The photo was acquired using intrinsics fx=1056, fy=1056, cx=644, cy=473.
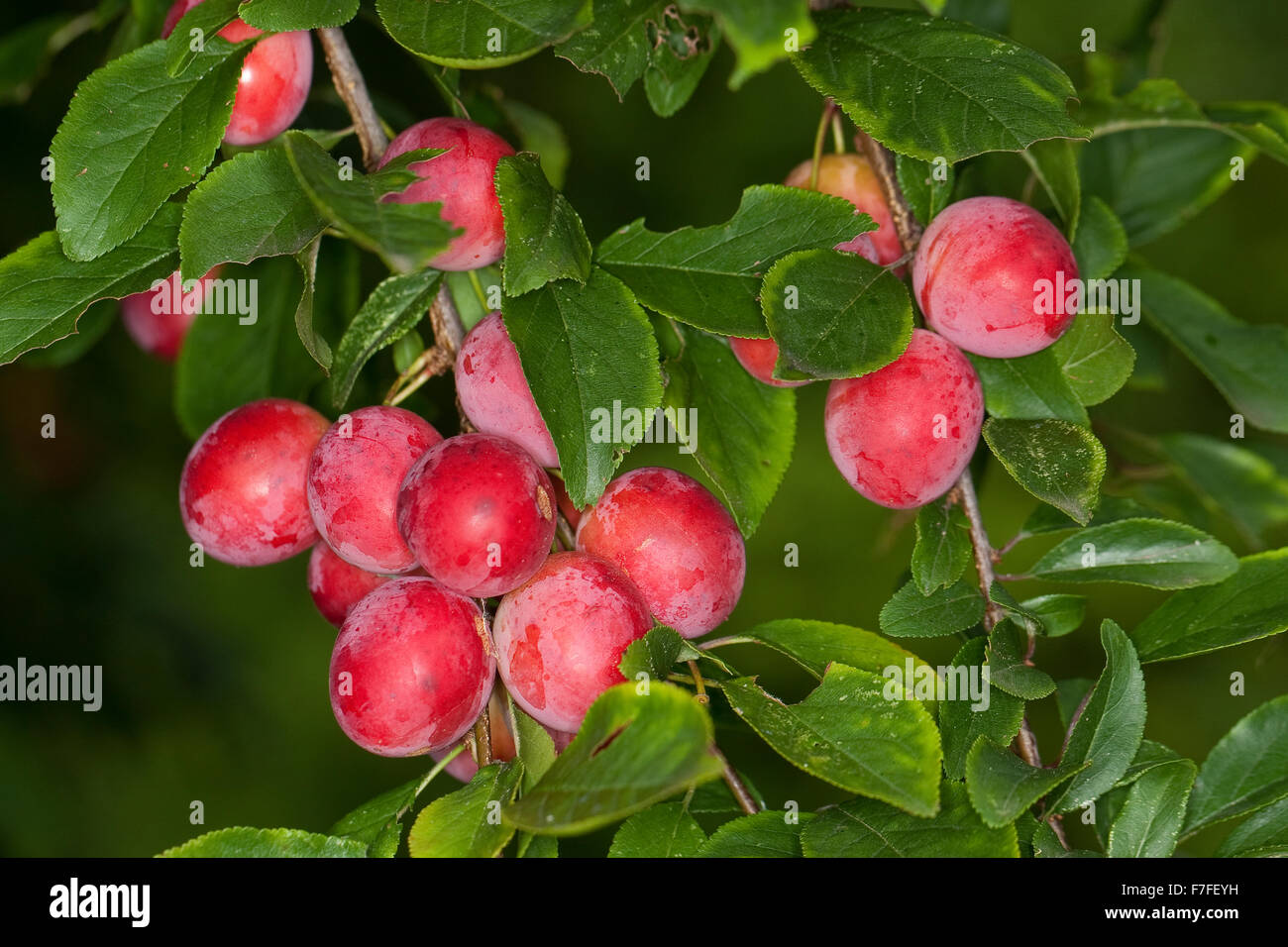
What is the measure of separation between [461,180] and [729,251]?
6.3 inches

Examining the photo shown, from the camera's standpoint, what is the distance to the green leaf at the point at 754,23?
1.28 feet

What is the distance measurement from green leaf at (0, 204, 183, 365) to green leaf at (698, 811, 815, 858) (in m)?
0.46

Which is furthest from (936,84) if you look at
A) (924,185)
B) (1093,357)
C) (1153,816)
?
(1153,816)

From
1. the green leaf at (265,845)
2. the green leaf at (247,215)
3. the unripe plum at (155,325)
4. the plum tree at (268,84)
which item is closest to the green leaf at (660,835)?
the green leaf at (265,845)

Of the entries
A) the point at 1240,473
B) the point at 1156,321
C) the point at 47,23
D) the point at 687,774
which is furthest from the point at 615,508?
the point at 47,23

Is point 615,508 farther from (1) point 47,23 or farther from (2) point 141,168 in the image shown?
(1) point 47,23

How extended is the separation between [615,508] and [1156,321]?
532mm

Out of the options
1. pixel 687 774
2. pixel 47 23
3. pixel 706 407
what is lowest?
pixel 687 774

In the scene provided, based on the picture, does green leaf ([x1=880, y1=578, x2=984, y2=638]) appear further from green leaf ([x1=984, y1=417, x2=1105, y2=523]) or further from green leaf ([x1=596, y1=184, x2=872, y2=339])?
green leaf ([x1=596, y1=184, x2=872, y2=339])

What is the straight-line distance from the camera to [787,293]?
1.93ft

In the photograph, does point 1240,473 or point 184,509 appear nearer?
point 184,509

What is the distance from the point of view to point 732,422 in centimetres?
68

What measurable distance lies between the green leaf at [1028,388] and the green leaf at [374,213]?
15.1 inches
